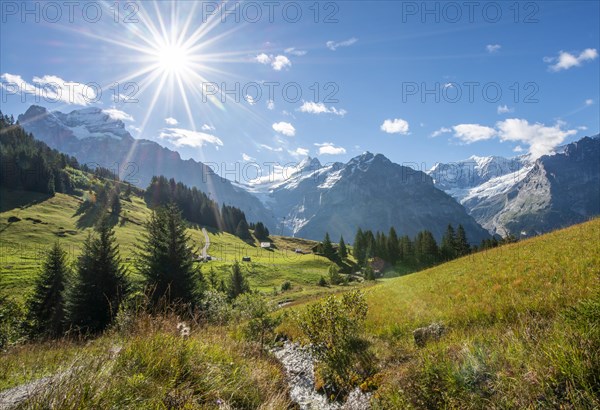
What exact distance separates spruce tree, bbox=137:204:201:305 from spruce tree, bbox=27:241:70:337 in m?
12.3

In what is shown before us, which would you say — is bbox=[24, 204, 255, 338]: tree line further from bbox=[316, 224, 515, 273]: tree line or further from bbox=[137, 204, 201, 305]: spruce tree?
bbox=[316, 224, 515, 273]: tree line

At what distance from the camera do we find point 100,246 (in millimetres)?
30453

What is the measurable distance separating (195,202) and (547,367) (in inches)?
7587

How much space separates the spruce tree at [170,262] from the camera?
2997 centimetres

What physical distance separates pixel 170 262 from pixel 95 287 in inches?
279

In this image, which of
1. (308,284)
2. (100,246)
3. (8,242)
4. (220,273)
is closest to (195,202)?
(8,242)

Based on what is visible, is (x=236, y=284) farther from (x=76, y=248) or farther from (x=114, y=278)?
(x=76, y=248)

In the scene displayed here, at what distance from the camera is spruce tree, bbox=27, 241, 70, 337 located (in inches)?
1350

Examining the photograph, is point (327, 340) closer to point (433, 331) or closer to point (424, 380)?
point (433, 331)

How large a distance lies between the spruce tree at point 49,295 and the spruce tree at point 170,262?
12276mm

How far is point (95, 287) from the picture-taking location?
29234 millimetres

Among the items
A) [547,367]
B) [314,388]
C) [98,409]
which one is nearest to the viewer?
[98,409]

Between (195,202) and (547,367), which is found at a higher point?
(195,202)

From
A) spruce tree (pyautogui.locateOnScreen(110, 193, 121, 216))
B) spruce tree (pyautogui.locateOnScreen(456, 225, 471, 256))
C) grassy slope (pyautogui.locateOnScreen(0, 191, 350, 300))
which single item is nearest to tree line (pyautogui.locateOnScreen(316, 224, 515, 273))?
spruce tree (pyautogui.locateOnScreen(456, 225, 471, 256))
